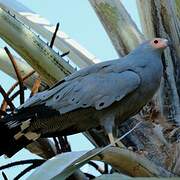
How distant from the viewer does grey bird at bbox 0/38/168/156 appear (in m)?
1.67

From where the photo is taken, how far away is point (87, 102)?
177cm

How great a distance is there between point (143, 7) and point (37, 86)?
49 centimetres

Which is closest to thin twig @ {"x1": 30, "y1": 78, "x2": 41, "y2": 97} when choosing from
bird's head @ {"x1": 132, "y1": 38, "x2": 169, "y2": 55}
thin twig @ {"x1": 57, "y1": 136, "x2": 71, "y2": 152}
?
thin twig @ {"x1": 57, "y1": 136, "x2": 71, "y2": 152}

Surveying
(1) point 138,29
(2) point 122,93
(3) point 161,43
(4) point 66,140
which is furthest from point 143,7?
(4) point 66,140

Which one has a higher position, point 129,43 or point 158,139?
point 129,43

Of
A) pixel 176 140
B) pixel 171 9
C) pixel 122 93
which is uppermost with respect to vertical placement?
pixel 171 9

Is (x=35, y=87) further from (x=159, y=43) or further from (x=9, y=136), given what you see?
(x=159, y=43)

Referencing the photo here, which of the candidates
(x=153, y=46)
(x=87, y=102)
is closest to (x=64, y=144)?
(x=87, y=102)

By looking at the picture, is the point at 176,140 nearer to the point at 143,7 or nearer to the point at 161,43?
the point at 161,43

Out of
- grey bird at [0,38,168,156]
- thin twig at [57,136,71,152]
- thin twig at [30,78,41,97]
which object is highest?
thin twig at [30,78,41,97]

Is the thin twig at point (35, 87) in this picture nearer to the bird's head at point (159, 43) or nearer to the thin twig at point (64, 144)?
the thin twig at point (64, 144)

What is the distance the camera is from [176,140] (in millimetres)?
1741

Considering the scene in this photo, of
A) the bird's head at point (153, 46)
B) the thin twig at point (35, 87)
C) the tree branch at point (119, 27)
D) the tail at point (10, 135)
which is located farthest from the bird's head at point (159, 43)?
the tail at point (10, 135)

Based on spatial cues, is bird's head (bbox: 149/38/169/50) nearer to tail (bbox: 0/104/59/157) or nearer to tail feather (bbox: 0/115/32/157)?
tail (bbox: 0/104/59/157)
